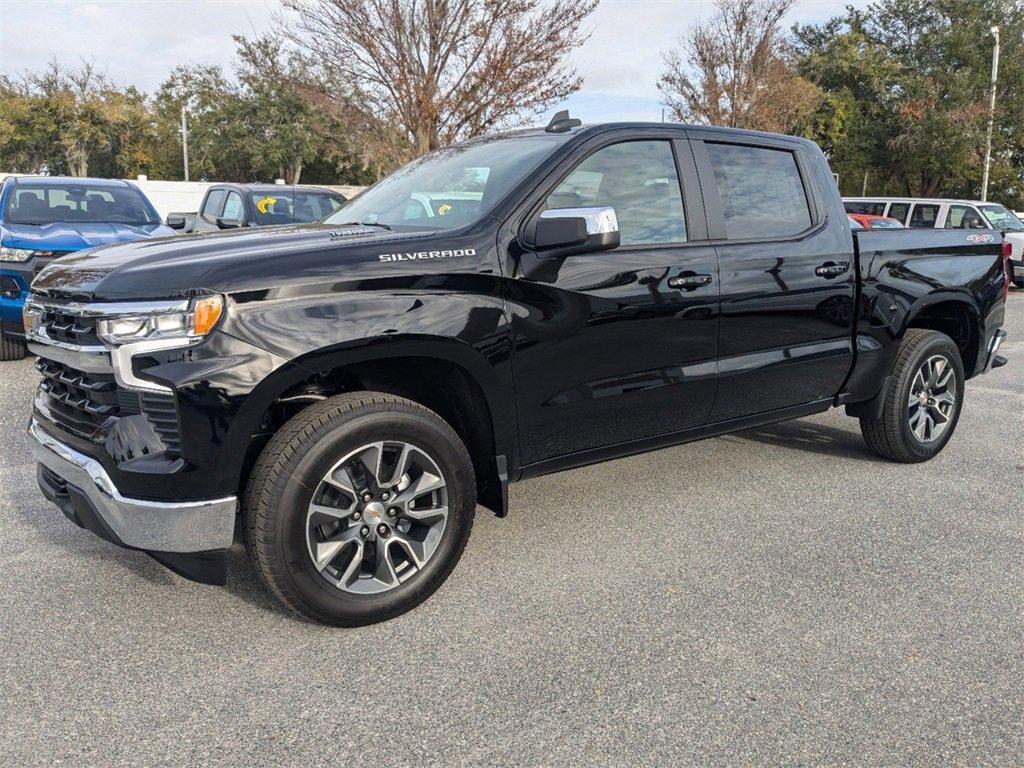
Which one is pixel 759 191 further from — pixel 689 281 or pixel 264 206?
pixel 264 206

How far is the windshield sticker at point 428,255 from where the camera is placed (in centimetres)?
315

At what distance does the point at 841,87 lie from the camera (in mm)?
38156

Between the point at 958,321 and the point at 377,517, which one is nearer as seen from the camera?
the point at 377,517

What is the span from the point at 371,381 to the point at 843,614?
6.67ft

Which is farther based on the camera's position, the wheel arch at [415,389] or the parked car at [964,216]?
the parked car at [964,216]

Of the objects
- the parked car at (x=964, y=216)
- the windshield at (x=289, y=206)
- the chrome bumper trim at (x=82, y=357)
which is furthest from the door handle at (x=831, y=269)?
the parked car at (x=964, y=216)

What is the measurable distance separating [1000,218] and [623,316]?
57.4 ft

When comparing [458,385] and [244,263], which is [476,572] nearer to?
[458,385]

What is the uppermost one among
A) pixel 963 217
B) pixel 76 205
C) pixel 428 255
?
pixel 963 217

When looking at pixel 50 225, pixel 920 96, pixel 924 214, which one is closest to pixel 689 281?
pixel 50 225

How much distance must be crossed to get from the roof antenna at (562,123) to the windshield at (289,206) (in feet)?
25.1

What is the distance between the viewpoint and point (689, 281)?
3.89 m

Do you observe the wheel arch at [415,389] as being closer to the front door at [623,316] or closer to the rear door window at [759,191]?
the front door at [623,316]

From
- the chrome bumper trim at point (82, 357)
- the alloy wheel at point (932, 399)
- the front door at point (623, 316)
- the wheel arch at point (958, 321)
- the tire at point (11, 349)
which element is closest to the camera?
the chrome bumper trim at point (82, 357)
